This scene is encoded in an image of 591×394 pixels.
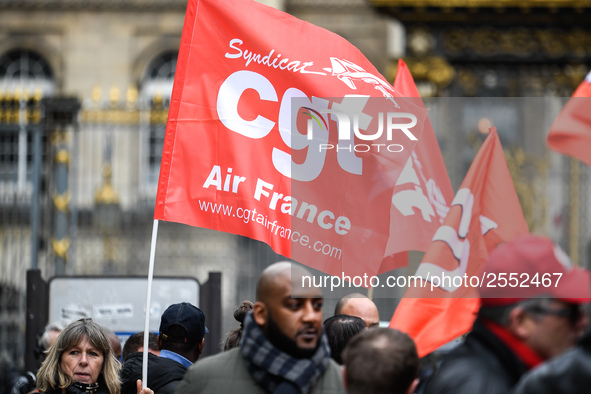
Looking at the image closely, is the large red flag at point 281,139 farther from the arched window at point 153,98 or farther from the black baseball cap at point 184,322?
the arched window at point 153,98

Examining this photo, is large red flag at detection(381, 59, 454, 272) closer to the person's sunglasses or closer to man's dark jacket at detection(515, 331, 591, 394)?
the person's sunglasses

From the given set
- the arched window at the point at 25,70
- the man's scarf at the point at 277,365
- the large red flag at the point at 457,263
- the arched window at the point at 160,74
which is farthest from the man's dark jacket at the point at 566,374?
the arched window at the point at 25,70

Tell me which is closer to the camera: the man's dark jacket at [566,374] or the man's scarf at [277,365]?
the man's dark jacket at [566,374]

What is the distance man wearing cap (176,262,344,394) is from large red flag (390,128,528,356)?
51.5 inches

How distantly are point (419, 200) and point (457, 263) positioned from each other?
1.01m

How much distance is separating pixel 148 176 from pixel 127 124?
4.01 metres

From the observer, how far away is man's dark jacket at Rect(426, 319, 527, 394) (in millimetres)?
2848

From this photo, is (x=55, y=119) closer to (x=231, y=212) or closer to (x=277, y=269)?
(x=231, y=212)

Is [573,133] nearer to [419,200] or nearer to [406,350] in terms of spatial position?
[406,350]

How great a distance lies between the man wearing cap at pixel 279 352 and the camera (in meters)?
3.36

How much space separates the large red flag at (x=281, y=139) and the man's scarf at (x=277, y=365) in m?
1.68

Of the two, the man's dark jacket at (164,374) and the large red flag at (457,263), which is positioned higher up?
the large red flag at (457,263)

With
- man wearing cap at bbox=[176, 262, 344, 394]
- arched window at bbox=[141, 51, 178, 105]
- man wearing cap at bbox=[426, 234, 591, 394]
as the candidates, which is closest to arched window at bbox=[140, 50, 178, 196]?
arched window at bbox=[141, 51, 178, 105]

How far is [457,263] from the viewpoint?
4.79 metres
